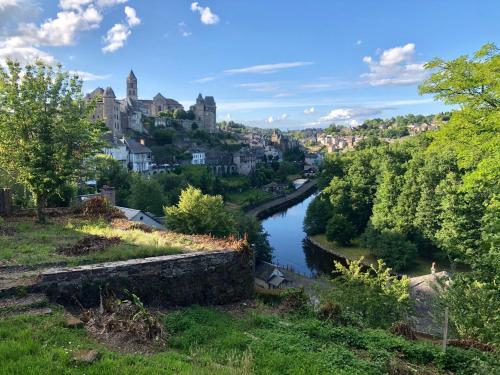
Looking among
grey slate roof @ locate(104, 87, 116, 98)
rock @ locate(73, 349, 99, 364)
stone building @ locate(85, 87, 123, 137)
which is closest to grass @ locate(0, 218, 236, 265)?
rock @ locate(73, 349, 99, 364)

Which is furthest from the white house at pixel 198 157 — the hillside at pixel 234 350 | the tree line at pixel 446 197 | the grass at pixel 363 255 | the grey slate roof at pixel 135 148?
→ the hillside at pixel 234 350

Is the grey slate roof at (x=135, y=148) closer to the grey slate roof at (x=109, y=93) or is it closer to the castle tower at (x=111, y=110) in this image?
the castle tower at (x=111, y=110)

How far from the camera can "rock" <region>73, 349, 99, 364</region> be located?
195 inches

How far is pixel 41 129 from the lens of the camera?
539 inches

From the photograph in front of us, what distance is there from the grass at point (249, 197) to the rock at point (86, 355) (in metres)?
54.5

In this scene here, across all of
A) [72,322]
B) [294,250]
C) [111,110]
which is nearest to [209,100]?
[111,110]

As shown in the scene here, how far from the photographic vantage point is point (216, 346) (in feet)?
21.4

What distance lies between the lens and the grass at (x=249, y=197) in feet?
205

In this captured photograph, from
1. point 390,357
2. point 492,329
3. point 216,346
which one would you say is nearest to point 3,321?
point 216,346

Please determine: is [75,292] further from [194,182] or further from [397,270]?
[194,182]

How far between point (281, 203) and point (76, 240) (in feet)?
189

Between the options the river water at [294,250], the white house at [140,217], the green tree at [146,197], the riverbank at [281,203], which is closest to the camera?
the white house at [140,217]

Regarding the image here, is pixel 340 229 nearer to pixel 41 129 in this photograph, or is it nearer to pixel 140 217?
pixel 140 217

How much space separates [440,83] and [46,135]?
12421 mm
